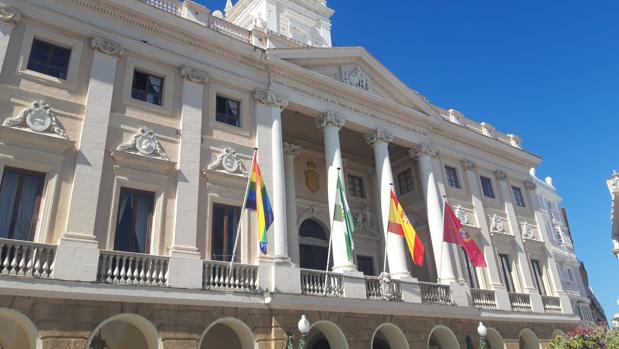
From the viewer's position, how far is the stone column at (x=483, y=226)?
23.4 m

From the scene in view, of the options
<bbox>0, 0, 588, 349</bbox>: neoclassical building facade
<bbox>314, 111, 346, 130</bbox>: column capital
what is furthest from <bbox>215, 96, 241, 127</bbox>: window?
<bbox>314, 111, 346, 130</bbox>: column capital

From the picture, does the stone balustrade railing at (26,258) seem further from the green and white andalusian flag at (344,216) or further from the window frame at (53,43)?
the green and white andalusian flag at (344,216)

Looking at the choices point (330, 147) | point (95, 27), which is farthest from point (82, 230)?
point (330, 147)

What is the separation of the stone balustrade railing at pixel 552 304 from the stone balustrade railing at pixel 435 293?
26.2 feet

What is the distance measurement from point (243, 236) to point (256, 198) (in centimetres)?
164

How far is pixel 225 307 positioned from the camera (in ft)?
47.1

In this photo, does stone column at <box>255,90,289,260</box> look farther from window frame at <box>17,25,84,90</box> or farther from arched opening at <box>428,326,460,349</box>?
arched opening at <box>428,326,460,349</box>

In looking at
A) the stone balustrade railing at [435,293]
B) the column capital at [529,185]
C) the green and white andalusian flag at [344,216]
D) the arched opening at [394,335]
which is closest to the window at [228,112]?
the green and white andalusian flag at [344,216]

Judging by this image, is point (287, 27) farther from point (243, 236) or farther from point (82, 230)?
point (82, 230)

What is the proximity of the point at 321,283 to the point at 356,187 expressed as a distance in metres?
9.39

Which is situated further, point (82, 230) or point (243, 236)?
point (243, 236)

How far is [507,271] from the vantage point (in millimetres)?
25094

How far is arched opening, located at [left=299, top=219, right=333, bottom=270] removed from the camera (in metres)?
22.1

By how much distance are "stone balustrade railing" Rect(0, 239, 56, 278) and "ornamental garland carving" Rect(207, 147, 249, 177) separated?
5.81 meters
